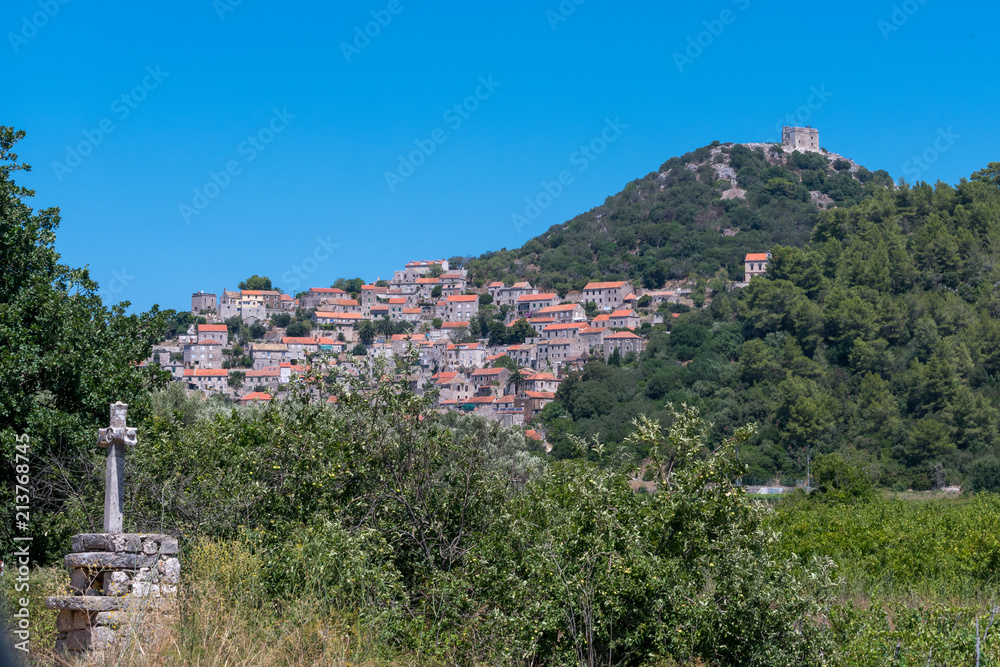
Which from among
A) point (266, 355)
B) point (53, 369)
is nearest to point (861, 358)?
point (53, 369)

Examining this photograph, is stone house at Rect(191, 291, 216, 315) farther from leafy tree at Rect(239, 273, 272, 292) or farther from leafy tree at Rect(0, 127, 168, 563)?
leafy tree at Rect(0, 127, 168, 563)

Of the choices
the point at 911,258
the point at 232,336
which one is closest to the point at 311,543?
the point at 911,258

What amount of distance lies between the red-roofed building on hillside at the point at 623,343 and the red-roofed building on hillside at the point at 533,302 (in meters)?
20.2

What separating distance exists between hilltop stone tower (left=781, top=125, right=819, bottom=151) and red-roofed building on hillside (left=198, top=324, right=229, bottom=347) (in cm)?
9882

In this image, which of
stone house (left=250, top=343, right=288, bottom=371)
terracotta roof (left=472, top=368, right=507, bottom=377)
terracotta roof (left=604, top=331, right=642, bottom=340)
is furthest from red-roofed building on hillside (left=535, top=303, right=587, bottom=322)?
stone house (left=250, top=343, right=288, bottom=371)

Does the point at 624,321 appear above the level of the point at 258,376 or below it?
above

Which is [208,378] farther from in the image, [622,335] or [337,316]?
[622,335]

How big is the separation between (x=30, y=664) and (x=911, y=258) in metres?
73.5

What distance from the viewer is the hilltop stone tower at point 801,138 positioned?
16438 cm

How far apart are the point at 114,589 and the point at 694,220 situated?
139 meters

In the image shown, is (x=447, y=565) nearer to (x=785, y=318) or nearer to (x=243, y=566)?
(x=243, y=566)

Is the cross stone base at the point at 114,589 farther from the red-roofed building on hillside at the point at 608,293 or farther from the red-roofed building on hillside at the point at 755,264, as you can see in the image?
the red-roofed building on hillside at the point at 755,264

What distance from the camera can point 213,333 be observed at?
115m

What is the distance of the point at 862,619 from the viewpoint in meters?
8.20
